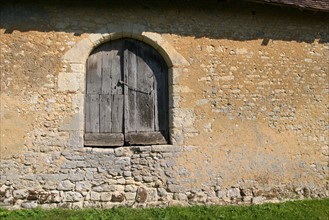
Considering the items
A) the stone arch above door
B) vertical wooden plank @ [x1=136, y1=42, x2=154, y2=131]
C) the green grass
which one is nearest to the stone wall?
the stone arch above door

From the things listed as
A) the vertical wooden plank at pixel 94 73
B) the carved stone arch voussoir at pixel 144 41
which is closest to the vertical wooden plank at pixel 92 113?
the vertical wooden plank at pixel 94 73

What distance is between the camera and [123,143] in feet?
17.9

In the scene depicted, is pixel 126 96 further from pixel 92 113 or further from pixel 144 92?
pixel 92 113

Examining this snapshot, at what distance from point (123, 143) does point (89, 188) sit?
0.95 m

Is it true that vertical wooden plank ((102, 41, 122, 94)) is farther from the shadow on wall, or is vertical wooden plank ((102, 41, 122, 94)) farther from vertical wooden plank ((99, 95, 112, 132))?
the shadow on wall

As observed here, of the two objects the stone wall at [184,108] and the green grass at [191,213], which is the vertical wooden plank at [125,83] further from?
the green grass at [191,213]

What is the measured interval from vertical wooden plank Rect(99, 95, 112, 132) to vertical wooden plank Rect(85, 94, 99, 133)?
0.07m

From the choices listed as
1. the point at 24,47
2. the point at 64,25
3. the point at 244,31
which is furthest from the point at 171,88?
the point at 24,47

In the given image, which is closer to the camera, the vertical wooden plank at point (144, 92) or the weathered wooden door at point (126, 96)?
the weathered wooden door at point (126, 96)

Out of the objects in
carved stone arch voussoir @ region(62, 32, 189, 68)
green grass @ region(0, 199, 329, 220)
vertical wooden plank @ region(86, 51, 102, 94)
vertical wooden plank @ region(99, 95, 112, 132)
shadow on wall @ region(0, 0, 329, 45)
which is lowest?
green grass @ region(0, 199, 329, 220)

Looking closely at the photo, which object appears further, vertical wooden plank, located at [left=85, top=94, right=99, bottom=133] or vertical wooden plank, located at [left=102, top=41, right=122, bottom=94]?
vertical wooden plank, located at [left=102, top=41, right=122, bottom=94]

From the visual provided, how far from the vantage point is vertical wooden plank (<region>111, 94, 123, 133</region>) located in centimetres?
552

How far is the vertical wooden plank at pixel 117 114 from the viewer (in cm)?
552

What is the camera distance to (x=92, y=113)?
5473 millimetres
